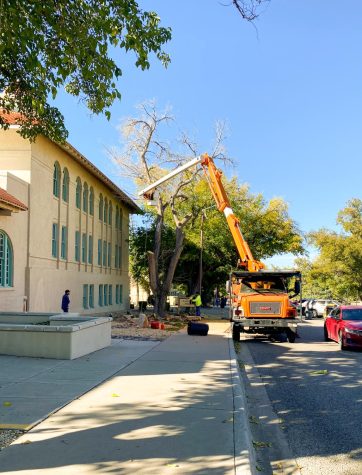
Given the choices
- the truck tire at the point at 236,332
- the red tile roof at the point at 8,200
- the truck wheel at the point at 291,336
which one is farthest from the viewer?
the truck tire at the point at 236,332

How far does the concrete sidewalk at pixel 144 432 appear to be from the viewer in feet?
15.7

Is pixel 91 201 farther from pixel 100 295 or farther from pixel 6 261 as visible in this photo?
pixel 6 261

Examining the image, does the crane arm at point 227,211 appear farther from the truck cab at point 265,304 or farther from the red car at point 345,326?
the red car at point 345,326

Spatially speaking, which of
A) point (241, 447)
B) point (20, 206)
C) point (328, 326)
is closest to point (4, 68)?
point (241, 447)

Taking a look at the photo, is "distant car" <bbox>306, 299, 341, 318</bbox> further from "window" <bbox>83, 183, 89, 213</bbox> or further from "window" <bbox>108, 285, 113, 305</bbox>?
"window" <bbox>83, 183, 89, 213</bbox>

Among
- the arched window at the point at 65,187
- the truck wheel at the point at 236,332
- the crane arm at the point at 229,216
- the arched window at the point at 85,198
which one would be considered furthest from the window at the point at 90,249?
the truck wheel at the point at 236,332

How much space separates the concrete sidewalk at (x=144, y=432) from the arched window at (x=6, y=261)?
11.8 metres

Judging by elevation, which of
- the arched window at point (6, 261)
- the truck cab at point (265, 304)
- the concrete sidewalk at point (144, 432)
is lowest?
the concrete sidewalk at point (144, 432)

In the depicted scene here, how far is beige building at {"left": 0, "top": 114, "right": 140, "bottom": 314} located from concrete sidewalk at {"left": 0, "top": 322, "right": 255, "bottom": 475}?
11.5 meters

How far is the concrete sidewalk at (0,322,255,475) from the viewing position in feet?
15.7

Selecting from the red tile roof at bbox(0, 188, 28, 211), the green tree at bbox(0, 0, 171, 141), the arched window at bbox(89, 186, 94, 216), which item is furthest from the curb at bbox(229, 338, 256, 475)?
the arched window at bbox(89, 186, 94, 216)

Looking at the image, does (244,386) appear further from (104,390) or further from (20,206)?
(20,206)

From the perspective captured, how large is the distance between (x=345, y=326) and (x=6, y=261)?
43.0 ft

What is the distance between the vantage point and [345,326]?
15.8 m
